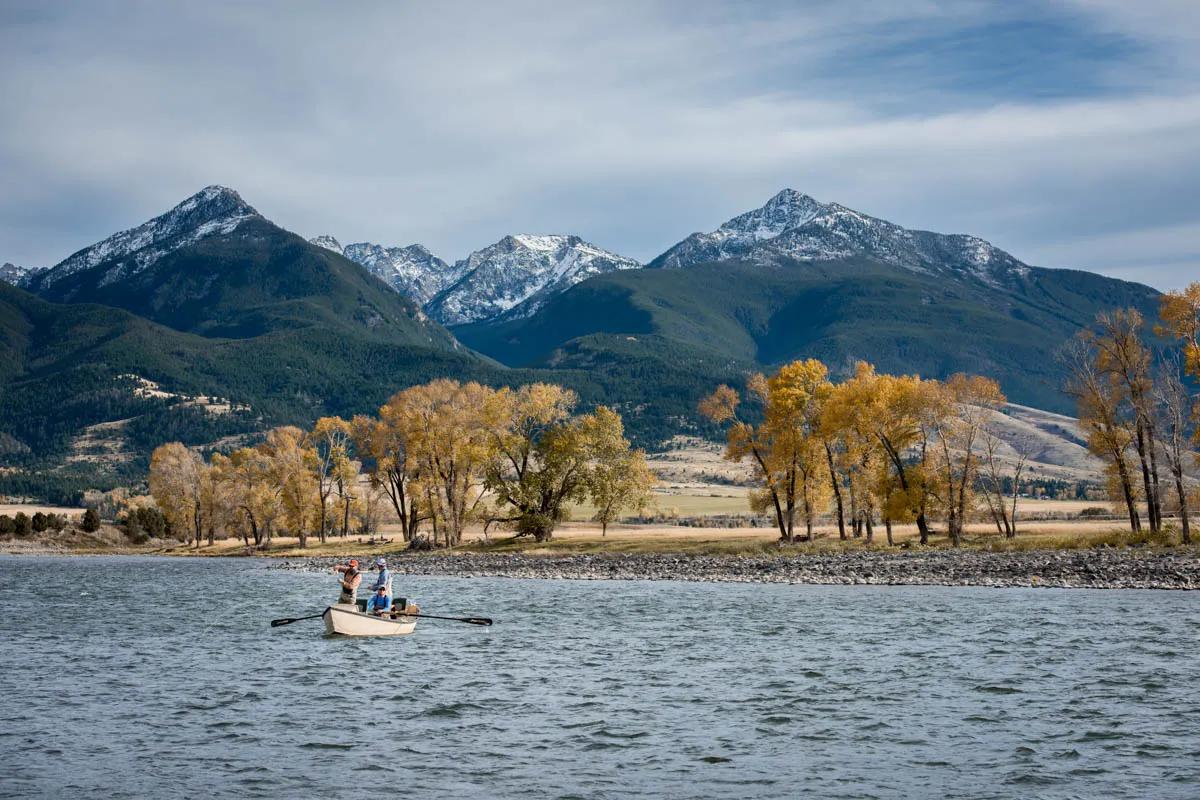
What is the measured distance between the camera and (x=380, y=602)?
159 feet

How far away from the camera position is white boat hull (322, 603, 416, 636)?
150ft

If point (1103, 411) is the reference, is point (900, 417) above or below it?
above

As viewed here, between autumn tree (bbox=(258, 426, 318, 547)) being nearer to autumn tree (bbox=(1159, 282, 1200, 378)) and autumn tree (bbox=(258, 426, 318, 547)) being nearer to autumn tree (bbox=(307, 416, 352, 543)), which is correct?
autumn tree (bbox=(307, 416, 352, 543))

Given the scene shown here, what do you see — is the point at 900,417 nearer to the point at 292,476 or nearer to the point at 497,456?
the point at 497,456

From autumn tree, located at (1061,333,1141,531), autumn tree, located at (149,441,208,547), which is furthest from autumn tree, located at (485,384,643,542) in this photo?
autumn tree, located at (149,441,208,547)

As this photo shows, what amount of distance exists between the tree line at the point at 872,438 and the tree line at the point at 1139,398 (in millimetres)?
8171

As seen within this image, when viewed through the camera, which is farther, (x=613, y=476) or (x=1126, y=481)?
(x=613, y=476)

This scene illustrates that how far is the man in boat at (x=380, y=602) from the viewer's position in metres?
48.2

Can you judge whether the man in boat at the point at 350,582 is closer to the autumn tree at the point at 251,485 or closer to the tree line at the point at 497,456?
the tree line at the point at 497,456

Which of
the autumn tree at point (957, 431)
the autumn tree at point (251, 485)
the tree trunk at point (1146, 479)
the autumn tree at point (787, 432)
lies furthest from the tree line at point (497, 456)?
the tree trunk at point (1146, 479)

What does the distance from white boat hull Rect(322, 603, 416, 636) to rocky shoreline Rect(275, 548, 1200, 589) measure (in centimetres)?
3022

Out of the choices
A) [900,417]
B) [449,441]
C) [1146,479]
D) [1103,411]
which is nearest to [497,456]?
[449,441]

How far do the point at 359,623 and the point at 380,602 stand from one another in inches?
87.5

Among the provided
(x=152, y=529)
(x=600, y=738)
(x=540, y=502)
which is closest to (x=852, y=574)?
(x=540, y=502)
